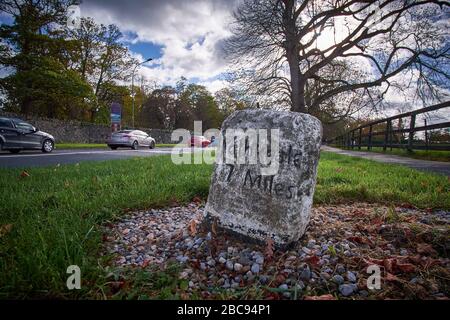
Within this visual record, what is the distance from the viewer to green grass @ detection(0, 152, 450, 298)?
1408 millimetres

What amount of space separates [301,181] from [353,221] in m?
0.91

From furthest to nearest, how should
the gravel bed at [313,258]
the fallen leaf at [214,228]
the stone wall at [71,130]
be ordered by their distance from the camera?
the stone wall at [71,130] → the fallen leaf at [214,228] → the gravel bed at [313,258]

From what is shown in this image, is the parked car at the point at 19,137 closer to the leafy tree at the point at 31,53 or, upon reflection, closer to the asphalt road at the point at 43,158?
the asphalt road at the point at 43,158

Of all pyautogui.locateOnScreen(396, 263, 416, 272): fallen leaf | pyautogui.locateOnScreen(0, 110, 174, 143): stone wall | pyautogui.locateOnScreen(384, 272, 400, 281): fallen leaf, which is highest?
pyautogui.locateOnScreen(0, 110, 174, 143): stone wall

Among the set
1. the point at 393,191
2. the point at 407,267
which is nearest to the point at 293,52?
the point at 393,191

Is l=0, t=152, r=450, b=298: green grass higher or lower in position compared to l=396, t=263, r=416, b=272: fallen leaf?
higher

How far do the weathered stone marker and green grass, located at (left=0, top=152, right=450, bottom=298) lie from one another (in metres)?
0.78

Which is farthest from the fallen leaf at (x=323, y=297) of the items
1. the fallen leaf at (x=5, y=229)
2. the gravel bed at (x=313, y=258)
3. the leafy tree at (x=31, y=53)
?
the leafy tree at (x=31, y=53)

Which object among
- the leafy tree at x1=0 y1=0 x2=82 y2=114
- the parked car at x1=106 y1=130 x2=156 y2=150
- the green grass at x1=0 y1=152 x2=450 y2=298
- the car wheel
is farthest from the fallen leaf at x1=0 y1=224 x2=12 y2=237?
→ the leafy tree at x1=0 y1=0 x2=82 y2=114

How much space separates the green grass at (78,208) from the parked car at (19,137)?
26.9 feet

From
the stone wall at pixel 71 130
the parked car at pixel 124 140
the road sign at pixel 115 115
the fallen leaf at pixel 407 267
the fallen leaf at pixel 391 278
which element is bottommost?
the fallen leaf at pixel 391 278

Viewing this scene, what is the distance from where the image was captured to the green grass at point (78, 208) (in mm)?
1408

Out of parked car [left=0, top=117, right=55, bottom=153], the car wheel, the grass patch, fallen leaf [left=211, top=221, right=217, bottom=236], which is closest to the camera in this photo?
fallen leaf [left=211, top=221, right=217, bottom=236]

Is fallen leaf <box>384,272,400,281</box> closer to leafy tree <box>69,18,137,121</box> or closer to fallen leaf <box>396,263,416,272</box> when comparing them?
fallen leaf <box>396,263,416,272</box>
